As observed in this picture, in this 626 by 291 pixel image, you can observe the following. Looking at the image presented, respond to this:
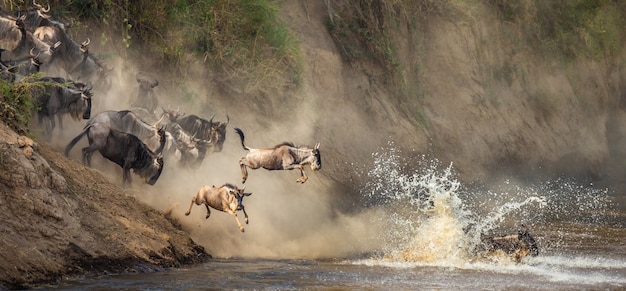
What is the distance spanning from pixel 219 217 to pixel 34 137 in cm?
330

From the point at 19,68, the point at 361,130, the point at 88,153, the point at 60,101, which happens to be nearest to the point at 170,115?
the point at 60,101

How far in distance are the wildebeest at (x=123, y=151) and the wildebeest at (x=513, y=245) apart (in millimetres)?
4756

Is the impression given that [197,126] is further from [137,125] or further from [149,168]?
[149,168]

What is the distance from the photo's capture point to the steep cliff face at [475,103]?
905 inches

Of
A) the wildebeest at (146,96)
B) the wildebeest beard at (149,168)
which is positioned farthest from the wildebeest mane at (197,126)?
the wildebeest beard at (149,168)

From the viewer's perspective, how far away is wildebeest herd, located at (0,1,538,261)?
48.2ft

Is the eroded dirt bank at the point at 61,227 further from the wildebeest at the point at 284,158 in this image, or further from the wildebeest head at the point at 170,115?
the wildebeest head at the point at 170,115

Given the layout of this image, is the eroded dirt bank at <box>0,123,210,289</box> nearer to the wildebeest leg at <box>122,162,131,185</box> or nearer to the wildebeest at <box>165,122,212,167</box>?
the wildebeest leg at <box>122,162,131,185</box>

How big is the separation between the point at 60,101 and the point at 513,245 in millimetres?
6697

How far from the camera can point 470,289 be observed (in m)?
A: 12.2

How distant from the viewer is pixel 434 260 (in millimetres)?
14969

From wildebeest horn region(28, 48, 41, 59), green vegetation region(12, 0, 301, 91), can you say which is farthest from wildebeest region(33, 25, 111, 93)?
green vegetation region(12, 0, 301, 91)

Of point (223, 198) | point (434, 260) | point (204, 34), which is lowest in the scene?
point (434, 260)

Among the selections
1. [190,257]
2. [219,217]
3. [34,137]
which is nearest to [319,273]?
[190,257]
